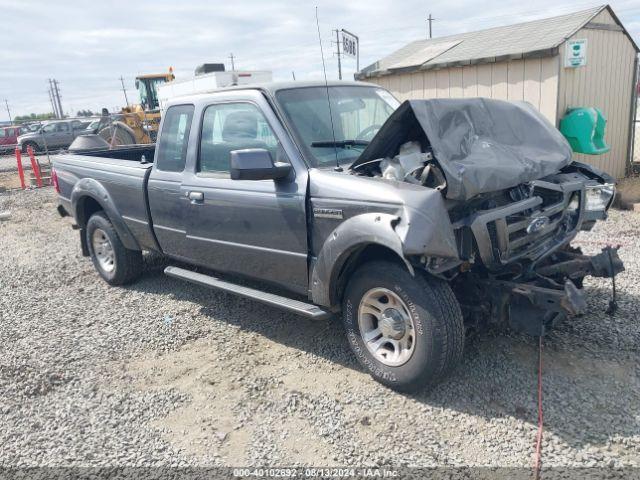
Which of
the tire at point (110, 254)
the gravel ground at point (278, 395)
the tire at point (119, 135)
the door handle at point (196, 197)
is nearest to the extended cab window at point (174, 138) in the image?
the door handle at point (196, 197)

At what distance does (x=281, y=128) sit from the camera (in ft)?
13.2

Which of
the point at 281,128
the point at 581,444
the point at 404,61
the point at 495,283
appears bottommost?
the point at 581,444

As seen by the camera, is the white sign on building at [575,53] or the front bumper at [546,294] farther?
the white sign on building at [575,53]

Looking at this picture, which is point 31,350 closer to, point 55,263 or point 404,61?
point 55,263

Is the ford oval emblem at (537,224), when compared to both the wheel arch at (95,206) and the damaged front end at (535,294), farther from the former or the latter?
the wheel arch at (95,206)

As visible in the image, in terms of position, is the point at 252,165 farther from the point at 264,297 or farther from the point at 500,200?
the point at 500,200

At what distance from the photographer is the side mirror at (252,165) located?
11.8 feet

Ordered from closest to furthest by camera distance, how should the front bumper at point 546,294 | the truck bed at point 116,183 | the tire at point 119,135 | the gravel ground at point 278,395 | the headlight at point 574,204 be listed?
the gravel ground at point 278,395 < the front bumper at point 546,294 < the headlight at point 574,204 < the truck bed at point 116,183 < the tire at point 119,135

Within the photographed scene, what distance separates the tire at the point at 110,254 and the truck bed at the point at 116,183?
32 centimetres

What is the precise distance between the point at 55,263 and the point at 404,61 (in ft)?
23.1

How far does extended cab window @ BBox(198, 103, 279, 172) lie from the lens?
418 cm

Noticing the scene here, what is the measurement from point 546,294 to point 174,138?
3362 millimetres

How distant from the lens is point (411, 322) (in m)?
3.42

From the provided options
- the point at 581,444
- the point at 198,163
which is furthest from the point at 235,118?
the point at 581,444
